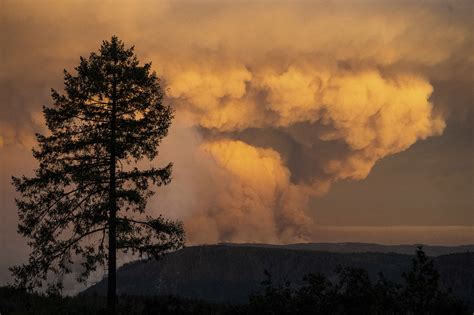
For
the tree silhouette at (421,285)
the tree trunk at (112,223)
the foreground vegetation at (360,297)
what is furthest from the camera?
the tree trunk at (112,223)

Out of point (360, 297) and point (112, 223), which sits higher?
point (112, 223)

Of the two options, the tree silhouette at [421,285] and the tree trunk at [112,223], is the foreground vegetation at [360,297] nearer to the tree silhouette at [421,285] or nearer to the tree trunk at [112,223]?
the tree silhouette at [421,285]

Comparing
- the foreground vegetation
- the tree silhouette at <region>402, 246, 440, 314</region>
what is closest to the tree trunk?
the foreground vegetation

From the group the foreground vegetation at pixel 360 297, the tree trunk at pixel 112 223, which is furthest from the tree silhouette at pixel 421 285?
the tree trunk at pixel 112 223

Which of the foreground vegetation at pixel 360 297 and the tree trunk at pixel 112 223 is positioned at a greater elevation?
the tree trunk at pixel 112 223

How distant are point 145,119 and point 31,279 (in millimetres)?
8509

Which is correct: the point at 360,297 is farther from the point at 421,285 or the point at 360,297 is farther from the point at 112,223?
the point at 112,223

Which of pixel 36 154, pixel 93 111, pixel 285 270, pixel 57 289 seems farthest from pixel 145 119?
pixel 285 270

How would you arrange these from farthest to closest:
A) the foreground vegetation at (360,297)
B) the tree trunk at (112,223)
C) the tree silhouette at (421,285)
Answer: the tree trunk at (112,223)
the foreground vegetation at (360,297)
the tree silhouette at (421,285)

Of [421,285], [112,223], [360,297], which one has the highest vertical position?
[112,223]

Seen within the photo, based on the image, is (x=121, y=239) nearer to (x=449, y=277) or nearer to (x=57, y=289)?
(x=57, y=289)

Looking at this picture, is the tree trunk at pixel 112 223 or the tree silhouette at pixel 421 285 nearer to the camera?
the tree silhouette at pixel 421 285

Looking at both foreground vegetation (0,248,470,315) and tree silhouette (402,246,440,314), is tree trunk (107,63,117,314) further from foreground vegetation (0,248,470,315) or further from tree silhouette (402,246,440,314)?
tree silhouette (402,246,440,314)

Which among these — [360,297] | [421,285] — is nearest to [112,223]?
[360,297]
